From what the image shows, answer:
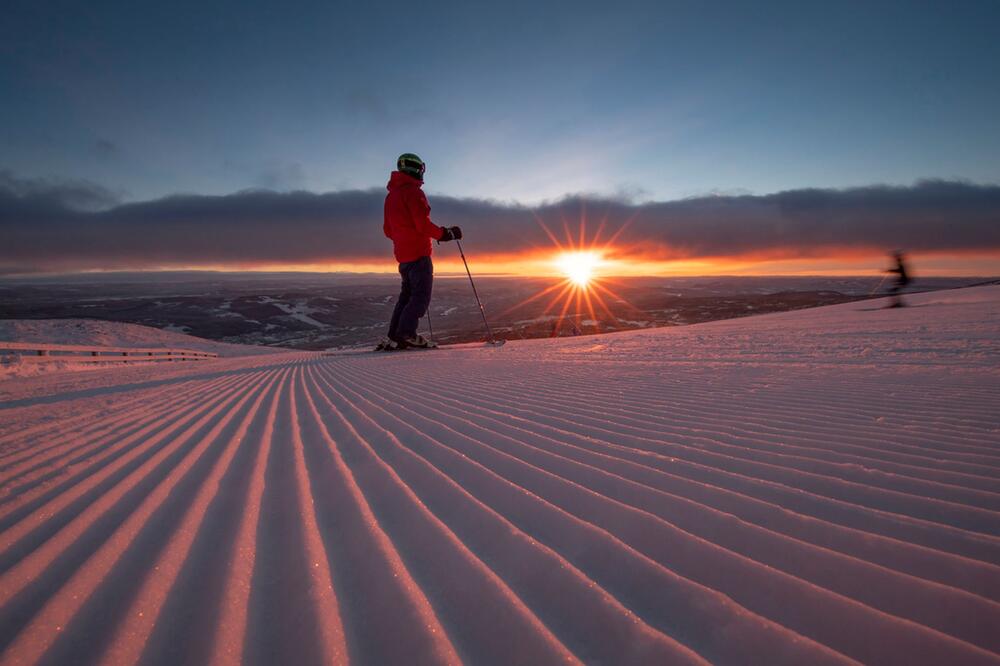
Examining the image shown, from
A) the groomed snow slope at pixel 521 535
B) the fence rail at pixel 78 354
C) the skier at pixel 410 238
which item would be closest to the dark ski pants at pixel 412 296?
the skier at pixel 410 238

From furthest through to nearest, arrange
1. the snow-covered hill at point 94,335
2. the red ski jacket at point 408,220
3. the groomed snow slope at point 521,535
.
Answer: the snow-covered hill at point 94,335 < the red ski jacket at point 408,220 < the groomed snow slope at point 521,535

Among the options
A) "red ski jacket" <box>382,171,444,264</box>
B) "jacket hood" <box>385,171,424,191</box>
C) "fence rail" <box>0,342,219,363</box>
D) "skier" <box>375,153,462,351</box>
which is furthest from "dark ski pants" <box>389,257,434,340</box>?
"fence rail" <box>0,342,219,363</box>

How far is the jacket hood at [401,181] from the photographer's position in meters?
7.94

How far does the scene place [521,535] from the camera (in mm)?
1346

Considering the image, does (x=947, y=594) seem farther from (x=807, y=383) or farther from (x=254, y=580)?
(x=807, y=383)

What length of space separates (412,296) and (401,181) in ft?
7.18

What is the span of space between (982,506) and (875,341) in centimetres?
477

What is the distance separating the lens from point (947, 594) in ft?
3.34

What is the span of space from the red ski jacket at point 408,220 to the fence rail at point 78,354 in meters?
6.52

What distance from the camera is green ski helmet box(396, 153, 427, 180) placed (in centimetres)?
812

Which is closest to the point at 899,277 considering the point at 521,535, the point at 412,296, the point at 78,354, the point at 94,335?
the point at 412,296

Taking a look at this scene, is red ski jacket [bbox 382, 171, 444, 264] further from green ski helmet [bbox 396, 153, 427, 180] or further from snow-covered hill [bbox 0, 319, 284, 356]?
snow-covered hill [bbox 0, 319, 284, 356]

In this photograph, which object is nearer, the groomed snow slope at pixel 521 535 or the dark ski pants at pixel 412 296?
the groomed snow slope at pixel 521 535

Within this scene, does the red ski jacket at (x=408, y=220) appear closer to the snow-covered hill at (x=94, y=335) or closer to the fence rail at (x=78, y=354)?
the fence rail at (x=78, y=354)
